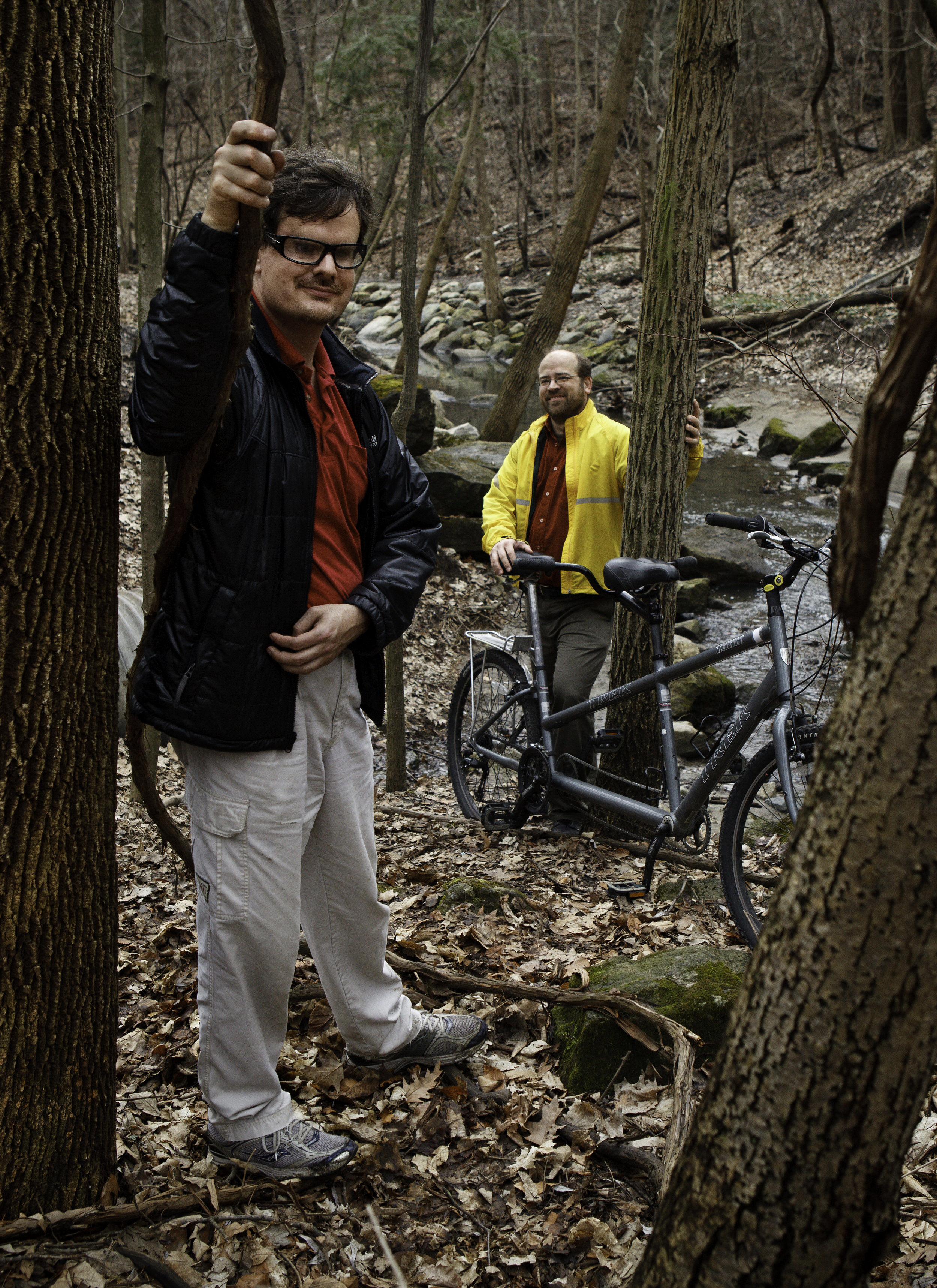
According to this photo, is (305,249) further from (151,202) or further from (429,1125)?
(151,202)

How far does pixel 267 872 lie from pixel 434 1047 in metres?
0.94

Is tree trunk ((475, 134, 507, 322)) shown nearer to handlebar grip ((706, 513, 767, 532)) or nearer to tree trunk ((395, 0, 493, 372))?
tree trunk ((395, 0, 493, 372))

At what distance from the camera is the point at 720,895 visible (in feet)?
14.6

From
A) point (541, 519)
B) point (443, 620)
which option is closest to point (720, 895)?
point (541, 519)

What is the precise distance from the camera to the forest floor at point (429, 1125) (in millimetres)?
2203

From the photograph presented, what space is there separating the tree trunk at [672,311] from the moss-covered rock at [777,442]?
10593 millimetres

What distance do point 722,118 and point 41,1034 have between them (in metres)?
4.54

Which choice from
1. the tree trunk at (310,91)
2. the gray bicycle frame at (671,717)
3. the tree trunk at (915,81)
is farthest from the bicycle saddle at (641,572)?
the tree trunk at (915,81)

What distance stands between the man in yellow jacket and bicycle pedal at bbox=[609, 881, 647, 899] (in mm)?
839

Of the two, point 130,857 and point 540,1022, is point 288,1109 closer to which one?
point 540,1022

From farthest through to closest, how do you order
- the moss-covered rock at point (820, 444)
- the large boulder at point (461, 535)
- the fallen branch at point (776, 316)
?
the fallen branch at point (776, 316) < the moss-covered rock at point (820, 444) < the large boulder at point (461, 535)

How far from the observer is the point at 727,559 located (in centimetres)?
1096

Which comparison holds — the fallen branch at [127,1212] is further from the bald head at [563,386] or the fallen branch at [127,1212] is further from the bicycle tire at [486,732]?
the bald head at [563,386]

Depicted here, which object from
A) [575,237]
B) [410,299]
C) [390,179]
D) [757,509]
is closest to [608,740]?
[410,299]
